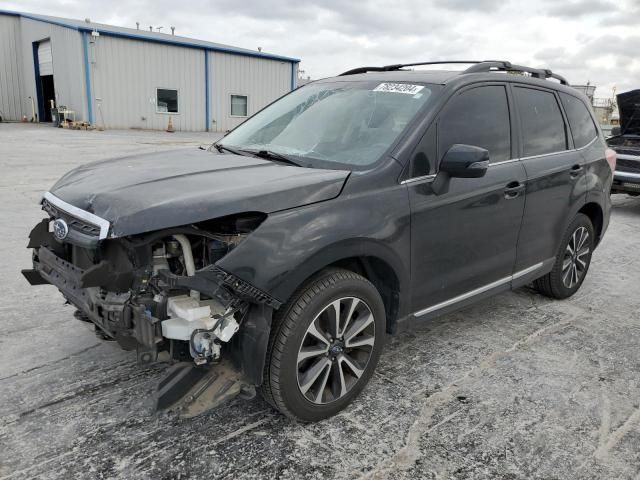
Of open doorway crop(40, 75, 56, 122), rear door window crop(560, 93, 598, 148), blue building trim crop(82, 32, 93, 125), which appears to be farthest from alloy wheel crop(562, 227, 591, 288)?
open doorway crop(40, 75, 56, 122)

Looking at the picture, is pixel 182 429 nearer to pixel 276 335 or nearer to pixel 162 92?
pixel 276 335

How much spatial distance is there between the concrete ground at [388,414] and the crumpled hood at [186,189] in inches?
43.9

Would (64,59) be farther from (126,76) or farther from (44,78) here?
(44,78)

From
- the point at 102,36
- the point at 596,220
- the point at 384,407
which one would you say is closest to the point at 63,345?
the point at 384,407

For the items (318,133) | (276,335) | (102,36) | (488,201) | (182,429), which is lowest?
(182,429)

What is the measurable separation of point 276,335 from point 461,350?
1752 millimetres

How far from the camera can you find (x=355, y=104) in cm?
359

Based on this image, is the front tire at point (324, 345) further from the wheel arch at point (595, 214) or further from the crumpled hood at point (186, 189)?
the wheel arch at point (595, 214)

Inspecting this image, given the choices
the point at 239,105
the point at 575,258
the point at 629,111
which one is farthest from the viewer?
the point at 239,105

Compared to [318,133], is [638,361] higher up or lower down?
lower down

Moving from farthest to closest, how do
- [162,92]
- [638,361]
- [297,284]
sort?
[162,92] < [638,361] < [297,284]

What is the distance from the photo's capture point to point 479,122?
11.8 feet

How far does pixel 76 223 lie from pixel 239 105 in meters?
29.0

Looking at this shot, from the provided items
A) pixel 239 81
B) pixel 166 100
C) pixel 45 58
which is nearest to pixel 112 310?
pixel 166 100
